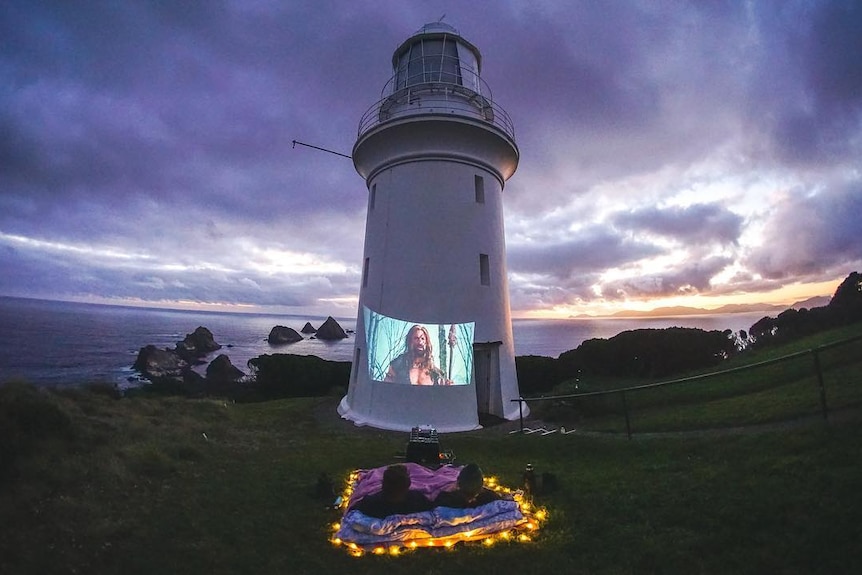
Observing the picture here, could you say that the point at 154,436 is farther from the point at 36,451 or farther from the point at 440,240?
the point at 440,240

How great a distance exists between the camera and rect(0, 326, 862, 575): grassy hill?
452 cm

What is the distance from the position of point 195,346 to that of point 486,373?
6261cm

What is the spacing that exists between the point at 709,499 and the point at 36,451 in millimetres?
9334

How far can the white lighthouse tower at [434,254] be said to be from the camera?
12.6 metres

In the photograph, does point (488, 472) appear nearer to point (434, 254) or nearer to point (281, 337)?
point (434, 254)

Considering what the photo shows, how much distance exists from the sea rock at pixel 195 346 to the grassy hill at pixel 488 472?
178ft

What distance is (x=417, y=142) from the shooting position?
13227mm

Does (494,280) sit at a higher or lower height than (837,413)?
higher

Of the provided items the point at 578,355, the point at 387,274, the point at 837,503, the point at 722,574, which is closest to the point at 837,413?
the point at 837,503

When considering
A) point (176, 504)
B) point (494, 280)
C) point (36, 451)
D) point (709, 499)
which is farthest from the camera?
point (494, 280)

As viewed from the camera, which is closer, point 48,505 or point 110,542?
point 110,542

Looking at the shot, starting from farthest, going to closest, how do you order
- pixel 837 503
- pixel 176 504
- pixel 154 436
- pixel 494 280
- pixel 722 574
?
pixel 494 280 → pixel 154 436 → pixel 176 504 → pixel 837 503 → pixel 722 574

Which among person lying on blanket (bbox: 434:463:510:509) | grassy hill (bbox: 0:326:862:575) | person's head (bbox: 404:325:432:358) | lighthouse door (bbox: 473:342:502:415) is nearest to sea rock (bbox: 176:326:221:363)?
lighthouse door (bbox: 473:342:502:415)

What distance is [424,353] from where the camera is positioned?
12.5 metres
